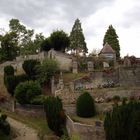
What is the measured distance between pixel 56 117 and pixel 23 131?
4799 millimetres

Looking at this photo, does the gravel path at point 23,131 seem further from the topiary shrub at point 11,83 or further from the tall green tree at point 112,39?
the tall green tree at point 112,39

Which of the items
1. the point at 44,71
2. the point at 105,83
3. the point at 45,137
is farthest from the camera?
the point at 44,71

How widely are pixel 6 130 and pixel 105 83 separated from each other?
11650 mm

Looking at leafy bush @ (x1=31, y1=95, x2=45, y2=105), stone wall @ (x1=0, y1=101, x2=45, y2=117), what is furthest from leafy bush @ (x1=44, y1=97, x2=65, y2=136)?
leafy bush @ (x1=31, y1=95, x2=45, y2=105)

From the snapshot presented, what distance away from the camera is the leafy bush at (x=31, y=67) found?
56.3 m

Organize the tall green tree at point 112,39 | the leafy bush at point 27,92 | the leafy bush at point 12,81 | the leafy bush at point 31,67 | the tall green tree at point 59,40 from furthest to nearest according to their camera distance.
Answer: the tall green tree at point 112,39, the tall green tree at point 59,40, the leafy bush at point 31,67, the leafy bush at point 12,81, the leafy bush at point 27,92

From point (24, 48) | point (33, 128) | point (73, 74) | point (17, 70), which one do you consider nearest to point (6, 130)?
point (33, 128)

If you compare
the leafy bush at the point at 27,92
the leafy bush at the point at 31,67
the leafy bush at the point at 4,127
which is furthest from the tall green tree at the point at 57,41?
the leafy bush at the point at 4,127

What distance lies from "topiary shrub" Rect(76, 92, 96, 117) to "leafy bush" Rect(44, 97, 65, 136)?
207cm

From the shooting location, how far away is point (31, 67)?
185ft

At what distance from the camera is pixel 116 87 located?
49125 mm

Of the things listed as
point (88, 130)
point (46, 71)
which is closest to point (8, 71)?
point (46, 71)

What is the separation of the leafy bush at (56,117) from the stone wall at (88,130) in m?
2.96

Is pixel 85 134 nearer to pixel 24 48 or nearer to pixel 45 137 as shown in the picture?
pixel 45 137
